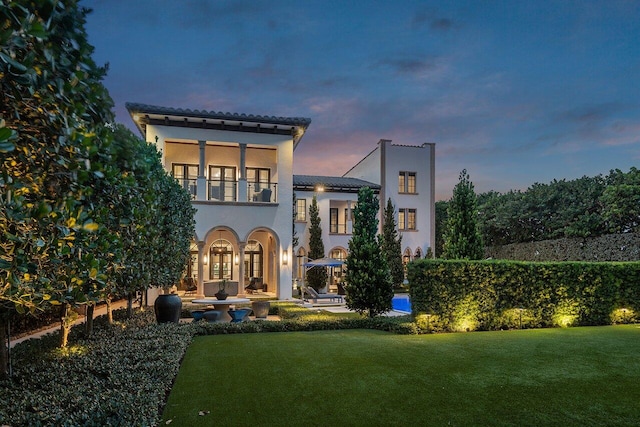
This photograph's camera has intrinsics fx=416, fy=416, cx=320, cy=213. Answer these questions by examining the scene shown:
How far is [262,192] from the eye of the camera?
2150cm

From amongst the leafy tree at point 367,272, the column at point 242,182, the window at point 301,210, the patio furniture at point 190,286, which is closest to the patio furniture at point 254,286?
the patio furniture at point 190,286

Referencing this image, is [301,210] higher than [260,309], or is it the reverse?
[301,210]

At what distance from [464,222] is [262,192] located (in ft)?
34.9

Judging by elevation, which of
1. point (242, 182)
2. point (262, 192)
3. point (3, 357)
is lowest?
point (3, 357)

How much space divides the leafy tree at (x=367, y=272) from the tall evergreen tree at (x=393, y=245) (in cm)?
1401

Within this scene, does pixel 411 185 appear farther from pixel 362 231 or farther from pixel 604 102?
pixel 362 231

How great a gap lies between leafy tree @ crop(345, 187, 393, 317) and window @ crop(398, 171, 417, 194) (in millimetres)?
17625

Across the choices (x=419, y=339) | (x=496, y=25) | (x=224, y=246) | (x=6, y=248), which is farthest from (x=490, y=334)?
(x=224, y=246)

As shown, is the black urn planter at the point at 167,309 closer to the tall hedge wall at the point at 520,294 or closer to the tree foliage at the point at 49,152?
the tall hedge wall at the point at 520,294

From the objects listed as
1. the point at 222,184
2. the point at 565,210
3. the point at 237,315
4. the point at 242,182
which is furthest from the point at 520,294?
the point at 565,210

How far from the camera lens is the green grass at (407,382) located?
5570 millimetres

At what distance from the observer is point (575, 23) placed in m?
14.7

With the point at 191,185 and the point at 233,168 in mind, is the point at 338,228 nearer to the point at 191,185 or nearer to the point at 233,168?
the point at 233,168

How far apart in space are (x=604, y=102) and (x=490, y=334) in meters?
18.2
